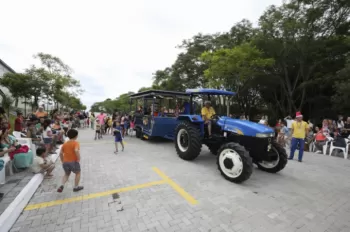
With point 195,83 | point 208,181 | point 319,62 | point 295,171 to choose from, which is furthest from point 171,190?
point 195,83

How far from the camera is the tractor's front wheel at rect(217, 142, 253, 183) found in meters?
3.42

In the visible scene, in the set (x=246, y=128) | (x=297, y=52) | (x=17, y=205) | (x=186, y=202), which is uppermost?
(x=297, y=52)

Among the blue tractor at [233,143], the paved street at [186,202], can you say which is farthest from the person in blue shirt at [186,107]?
the paved street at [186,202]

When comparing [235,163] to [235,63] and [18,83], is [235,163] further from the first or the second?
[18,83]

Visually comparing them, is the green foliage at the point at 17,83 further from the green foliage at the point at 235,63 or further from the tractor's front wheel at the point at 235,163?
the tractor's front wheel at the point at 235,163

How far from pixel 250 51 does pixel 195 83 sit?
341 inches

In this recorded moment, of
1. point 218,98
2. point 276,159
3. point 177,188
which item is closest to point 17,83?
point 218,98

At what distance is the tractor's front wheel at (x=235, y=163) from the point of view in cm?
342

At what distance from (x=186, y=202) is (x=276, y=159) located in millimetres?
2983

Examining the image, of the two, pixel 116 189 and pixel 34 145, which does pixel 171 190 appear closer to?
pixel 116 189

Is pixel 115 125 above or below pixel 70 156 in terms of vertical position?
above

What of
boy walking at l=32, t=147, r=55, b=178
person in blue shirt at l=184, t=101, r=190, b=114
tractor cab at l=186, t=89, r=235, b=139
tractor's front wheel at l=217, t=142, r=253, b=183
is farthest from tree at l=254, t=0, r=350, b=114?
boy walking at l=32, t=147, r=55, b=178

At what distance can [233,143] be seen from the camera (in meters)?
3.73

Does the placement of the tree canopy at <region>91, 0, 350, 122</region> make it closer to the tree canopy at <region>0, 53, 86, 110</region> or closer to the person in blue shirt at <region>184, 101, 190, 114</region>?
the person in blue shirt at <region>184, 101, 190, 114</region>
